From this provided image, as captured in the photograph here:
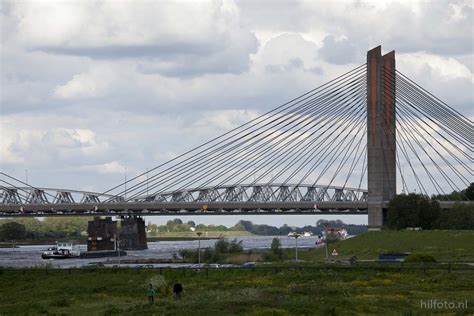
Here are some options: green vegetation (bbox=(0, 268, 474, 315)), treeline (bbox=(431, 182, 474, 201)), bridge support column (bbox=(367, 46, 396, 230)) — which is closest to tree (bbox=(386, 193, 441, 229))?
bridge support column (bbox=(367, 46, 396, 230))

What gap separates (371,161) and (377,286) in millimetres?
70023

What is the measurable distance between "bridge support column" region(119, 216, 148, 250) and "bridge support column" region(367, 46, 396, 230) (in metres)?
57.2

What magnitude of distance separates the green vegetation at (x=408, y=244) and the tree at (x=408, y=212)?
5.32 m

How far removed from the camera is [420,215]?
14538cm

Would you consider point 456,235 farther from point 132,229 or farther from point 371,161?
point 132,229

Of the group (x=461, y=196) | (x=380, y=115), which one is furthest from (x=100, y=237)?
(x=380, y=115)

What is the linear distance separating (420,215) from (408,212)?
3.92 meters

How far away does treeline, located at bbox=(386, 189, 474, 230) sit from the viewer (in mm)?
140750

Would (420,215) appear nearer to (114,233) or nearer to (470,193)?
(470,193)

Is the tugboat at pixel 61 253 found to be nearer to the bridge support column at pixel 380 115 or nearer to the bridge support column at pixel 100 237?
the bridge support column at pixel 100 237

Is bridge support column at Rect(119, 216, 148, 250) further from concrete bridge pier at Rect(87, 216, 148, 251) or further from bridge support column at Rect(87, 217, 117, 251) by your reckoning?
bridge support column at Rect(87, 217, 117, 251)

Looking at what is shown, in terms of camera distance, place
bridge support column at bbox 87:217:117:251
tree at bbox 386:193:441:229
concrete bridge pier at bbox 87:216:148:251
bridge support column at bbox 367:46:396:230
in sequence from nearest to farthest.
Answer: bridge support column at bbox 367:46:396:230 → tree at bbox 386:193:441:229 → bridge support column at bbox 87:217:117:251 → concrete bridge pier at bbox 87:216:148:251

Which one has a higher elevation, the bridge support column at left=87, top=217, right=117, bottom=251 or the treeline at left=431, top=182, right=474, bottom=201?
the treeline at left=431, top=182, right=474, bottom=201

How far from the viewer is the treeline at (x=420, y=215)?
14075cm
